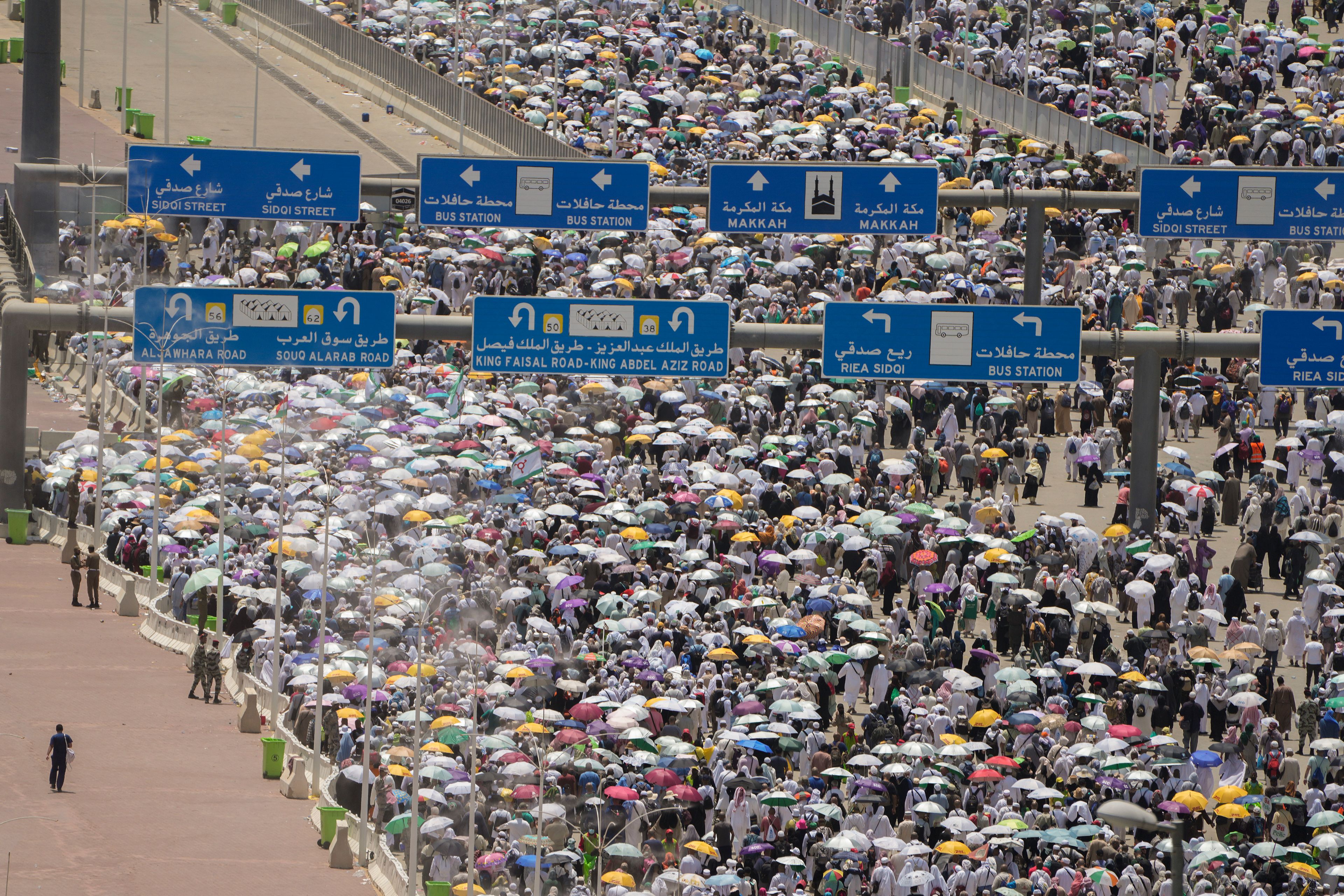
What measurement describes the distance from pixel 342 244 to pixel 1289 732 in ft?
82.8

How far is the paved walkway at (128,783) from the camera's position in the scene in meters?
28.7

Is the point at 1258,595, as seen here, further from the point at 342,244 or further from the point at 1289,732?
the point at 342,244

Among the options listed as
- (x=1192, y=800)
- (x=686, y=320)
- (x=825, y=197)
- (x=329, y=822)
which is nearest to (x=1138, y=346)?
(x=825, y=197)

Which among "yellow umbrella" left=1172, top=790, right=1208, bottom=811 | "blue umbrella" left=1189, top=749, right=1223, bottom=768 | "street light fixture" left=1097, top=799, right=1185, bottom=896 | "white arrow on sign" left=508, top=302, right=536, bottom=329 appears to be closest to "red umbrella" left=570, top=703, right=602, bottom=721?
"white arrow on sign" left=508, top=302, right=536, bottom=329

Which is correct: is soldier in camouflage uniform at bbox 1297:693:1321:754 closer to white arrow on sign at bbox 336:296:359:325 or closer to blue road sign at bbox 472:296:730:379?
blue road sign at bbox 472:296:730:379

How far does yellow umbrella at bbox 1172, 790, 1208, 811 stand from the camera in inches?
1118

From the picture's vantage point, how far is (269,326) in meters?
35.1

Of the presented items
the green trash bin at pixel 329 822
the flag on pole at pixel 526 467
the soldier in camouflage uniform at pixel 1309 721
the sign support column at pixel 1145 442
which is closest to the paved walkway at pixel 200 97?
the flag on pole at pixel 526 467

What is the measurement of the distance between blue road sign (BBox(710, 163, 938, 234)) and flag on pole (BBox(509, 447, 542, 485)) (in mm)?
5404

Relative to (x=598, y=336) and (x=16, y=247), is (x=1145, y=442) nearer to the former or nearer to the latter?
(x=598, y=336)

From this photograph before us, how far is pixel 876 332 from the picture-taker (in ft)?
112

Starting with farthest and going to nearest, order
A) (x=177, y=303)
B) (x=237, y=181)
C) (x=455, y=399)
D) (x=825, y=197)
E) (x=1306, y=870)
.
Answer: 1. (x=455, y=399)
2. (x=237, y=181)
3. (x=825, y=197)
4. (x=177, y=303)
5. (x=1306, y=870)

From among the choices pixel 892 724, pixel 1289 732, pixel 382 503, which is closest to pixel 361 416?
pixel 382 503

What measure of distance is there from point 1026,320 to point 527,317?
23.3 feet
